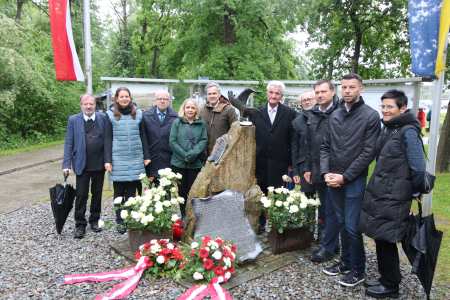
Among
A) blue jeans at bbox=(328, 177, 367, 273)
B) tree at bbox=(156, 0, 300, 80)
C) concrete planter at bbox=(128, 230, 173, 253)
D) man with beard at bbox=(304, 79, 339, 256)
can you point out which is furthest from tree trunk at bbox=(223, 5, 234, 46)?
blue jeans at bbox=(328, 177, 367, 273)

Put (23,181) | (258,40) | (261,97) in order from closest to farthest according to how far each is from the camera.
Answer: (23,181)
(261,97)
(258,40)

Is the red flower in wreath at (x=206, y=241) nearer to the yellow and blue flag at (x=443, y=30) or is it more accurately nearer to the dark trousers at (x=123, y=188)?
the dark trousers at (x=123, y=188)

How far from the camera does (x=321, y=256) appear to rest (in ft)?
13.8

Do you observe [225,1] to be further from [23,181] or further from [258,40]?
[23,181]

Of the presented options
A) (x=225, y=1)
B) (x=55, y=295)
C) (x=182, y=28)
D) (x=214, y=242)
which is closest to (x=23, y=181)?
(x=55, y=295)

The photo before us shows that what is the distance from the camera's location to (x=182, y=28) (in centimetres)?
1748

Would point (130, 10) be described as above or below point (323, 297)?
above

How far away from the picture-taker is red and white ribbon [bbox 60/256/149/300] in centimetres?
340

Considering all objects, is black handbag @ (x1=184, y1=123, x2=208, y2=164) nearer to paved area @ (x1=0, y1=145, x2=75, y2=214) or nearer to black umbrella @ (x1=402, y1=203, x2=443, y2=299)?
black umbrella @ (x1=402, y1=203, x2=443, y2=299)

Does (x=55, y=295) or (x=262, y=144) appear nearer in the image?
(x=55, y=295)

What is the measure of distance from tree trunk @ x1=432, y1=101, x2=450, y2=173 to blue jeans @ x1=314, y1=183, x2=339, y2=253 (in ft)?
20.6

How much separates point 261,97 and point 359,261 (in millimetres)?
6723

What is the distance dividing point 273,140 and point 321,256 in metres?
1.59

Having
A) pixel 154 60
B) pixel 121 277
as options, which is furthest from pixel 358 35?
pixel 154 60
